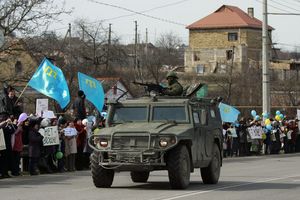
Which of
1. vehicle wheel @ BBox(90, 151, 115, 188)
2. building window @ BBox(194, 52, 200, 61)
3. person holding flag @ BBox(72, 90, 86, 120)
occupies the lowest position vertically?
vehicle wheel @ BBox(90, 151, 115, 188)

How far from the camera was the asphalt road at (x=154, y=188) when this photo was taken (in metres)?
15.8

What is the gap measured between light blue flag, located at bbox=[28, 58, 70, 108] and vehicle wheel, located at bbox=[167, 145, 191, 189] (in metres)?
8.24

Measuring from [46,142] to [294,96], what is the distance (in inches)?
2261

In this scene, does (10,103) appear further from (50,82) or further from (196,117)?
(196,117)

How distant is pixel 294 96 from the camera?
7750cm

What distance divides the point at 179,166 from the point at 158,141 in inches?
27.5

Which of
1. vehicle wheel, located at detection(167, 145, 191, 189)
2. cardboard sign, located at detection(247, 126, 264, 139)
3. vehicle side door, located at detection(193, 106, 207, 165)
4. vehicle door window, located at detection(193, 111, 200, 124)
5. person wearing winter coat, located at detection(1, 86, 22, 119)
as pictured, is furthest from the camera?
cardboard sign, located at detection(247, 126, 264, 139)

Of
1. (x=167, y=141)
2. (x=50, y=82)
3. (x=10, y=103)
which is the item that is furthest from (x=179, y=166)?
(x=50, y=82)

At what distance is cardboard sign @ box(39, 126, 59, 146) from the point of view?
22767mm

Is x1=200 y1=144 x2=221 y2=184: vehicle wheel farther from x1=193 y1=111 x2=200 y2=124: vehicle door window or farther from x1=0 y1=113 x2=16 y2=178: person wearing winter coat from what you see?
x1=0 y1=113 x2=16 y2=178: person wearing winter coat

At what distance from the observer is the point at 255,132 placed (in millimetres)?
36031

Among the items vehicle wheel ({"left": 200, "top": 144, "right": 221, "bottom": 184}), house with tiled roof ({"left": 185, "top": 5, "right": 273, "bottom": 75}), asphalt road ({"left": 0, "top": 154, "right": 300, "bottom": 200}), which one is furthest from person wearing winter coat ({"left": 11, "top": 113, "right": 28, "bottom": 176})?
house with tiled roof ({"left": 185, "top": 5, "right": 273, "bottom": 75})

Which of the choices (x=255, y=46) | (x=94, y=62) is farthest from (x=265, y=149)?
(x=255, y=46)

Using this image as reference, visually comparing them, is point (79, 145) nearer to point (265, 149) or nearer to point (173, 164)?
point (173, 164)
